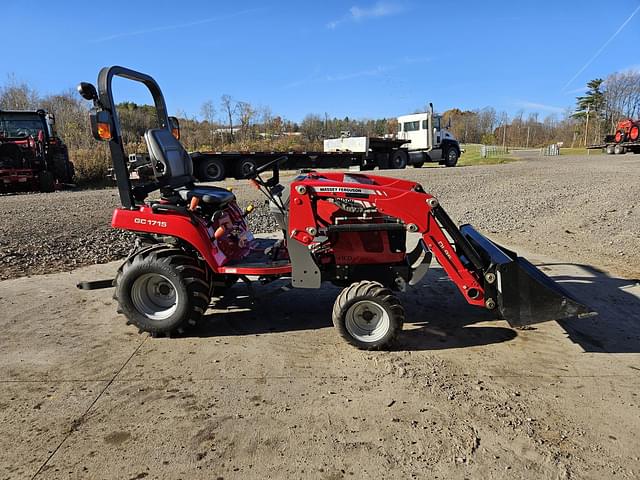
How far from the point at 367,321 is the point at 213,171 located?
15.1 meters

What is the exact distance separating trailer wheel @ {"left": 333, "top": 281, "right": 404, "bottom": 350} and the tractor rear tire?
1.23m

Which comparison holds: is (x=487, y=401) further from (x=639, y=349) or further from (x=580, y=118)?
(x=580, y=118)

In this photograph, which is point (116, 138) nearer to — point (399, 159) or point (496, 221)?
point (496, 221)

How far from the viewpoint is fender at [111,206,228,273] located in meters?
4.20

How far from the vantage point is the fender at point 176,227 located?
13.8 feet

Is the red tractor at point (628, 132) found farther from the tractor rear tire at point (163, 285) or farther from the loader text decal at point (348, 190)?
the tractor rear tire at point (163, 285)

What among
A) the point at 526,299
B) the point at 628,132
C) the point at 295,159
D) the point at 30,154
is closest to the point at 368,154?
the point at 295,159

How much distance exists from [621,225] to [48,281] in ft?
29.7

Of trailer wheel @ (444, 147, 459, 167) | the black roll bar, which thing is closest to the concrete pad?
the black roll bar

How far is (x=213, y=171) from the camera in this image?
18.1m

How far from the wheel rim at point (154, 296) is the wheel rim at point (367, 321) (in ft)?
5.04

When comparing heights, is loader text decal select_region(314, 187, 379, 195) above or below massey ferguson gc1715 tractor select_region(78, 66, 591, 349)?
above

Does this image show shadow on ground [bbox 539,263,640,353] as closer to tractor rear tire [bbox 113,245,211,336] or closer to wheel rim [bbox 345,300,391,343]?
wheel rim [bbox 345,300,391,343]

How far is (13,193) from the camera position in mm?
15977
